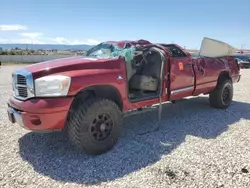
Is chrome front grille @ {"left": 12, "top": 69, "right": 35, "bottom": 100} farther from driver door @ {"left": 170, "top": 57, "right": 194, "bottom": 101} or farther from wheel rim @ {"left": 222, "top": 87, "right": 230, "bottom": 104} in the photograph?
wheel rim @ {"left": 222, "top": 87, "right": 230, "bottom": 104}

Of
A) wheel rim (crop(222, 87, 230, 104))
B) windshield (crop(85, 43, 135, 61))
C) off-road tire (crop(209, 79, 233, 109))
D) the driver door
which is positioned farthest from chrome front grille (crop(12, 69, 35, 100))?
wheel rim (crop(222, 87, 230, 104))

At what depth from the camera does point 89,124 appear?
4102 mm

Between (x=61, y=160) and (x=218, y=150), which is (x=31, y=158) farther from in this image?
(x=218, y=150)

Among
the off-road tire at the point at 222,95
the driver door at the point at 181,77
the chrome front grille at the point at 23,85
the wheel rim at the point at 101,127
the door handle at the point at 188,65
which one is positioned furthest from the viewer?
the off-road tire at the point at 222,95

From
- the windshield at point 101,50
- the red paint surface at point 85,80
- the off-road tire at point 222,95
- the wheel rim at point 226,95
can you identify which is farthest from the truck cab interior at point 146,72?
the wheel rim at point 226,95

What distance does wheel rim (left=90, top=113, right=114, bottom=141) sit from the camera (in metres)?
4.22

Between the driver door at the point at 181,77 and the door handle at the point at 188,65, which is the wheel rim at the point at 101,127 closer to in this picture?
the driver door at the point at 181,77

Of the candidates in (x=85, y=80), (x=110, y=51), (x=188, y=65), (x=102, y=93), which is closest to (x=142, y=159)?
(x=102, y=93)

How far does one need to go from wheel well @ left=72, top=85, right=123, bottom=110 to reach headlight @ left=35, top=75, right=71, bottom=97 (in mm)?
346

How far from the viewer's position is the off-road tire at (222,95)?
7.21 metres

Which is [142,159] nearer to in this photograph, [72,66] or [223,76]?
[72,66]

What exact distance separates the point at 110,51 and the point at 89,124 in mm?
1929

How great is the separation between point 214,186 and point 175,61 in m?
3.03

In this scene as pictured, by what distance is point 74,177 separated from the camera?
3572mm
